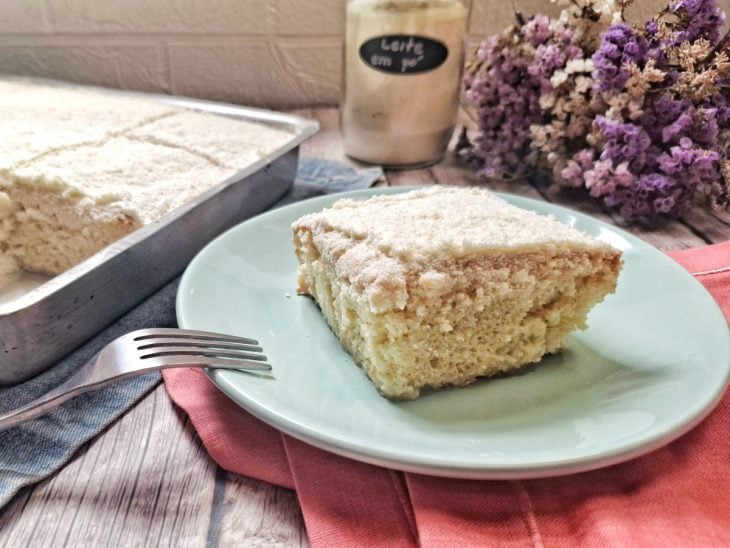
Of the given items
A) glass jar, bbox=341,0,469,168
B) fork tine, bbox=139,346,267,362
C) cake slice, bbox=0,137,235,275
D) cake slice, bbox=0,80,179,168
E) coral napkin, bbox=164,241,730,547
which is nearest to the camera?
coral napkin, bbox=164,241,730,547

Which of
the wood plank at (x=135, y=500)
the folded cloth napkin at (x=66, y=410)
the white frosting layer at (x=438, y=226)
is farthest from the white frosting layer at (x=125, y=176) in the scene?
the wood plank at (x=135, y=500)

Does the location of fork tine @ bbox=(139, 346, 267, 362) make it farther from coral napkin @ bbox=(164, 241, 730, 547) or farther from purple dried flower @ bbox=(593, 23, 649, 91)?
purple dried flower @ bbox=(593, 23, 649, 91)

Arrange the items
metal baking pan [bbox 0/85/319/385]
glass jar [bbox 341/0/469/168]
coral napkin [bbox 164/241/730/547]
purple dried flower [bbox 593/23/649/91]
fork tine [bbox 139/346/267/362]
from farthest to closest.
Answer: glass jar [bbox 341/0/469/168]
purple dried flower [bbox 593/23/649/91]
metal baking pan [bbox 0/85/319/385]
fork tine [bbox 139/346/267/362]
coral napkin [bbox 164/241/730/547]

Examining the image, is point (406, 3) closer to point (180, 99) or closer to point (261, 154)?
point (261, 154)

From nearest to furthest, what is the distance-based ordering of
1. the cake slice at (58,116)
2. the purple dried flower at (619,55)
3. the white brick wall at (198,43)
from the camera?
1. the cake slice at (58,116)
2. the purple dried flower at (619,55)
3. the white brick wall at (198,43)

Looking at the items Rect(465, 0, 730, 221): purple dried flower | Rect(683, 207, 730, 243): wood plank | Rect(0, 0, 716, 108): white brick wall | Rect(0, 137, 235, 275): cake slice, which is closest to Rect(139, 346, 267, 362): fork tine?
Rect(0, 137, 235, 275): cake slice

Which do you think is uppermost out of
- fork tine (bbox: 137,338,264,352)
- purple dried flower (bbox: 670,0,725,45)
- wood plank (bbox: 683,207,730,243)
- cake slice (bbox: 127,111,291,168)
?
purple dried flower (bbox: 670,0,725,45)

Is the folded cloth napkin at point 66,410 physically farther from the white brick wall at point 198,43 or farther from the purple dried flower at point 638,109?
the white brick wall at point 198,43
